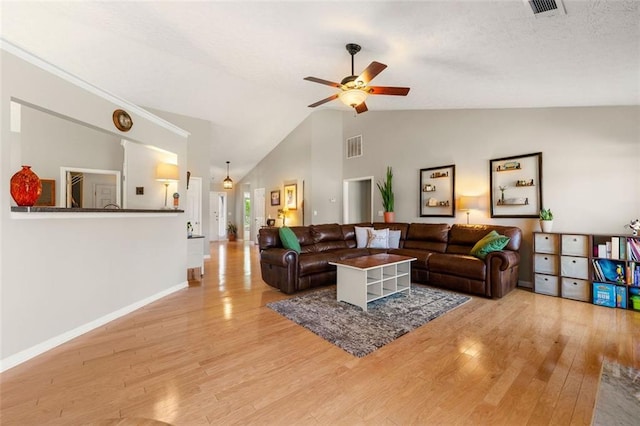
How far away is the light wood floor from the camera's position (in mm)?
1592

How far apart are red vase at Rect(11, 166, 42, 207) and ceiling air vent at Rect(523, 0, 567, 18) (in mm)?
3934

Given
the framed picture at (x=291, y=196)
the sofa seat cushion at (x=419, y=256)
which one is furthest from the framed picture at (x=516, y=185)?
the framed picture at (x=291, y=196)

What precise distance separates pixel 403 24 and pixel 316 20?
0.82 metres

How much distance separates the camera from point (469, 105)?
4.62 metres

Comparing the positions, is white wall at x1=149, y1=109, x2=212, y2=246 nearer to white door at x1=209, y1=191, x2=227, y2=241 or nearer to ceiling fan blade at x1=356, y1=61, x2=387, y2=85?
white door at x1=209, y1=191, x2=227, y2=241

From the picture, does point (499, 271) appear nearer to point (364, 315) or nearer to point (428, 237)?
point (428, 237)

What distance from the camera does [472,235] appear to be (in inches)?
174

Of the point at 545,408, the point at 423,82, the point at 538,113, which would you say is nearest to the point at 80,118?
the point at 423,82

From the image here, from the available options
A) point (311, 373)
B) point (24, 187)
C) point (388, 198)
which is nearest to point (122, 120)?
point (24, 187)

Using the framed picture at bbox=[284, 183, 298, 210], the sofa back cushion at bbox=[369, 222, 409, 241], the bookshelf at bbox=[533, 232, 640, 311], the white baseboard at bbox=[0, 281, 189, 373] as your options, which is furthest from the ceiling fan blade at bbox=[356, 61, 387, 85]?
the framed picture at bbox=[284, 183, 298, 210]

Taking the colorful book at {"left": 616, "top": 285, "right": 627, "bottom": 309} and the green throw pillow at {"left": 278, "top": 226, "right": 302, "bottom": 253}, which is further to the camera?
the green throw pillow at {"left": 278, "top": 226, "right": 302, "bottom": 253}

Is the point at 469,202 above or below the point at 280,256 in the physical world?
above

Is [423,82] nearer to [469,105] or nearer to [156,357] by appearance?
[469,105]

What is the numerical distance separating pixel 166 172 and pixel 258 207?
236 inches
